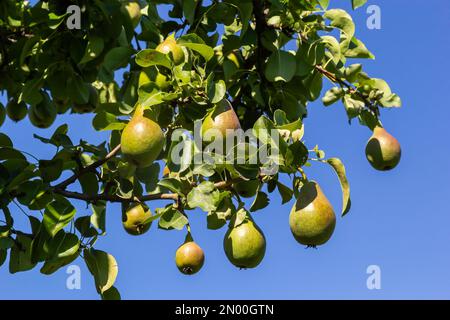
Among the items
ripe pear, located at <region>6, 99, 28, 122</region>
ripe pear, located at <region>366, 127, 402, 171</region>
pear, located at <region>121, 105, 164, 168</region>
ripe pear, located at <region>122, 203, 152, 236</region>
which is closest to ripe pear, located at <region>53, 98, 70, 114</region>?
ripe pear, located at <region>6, 99, 28, 122</region>

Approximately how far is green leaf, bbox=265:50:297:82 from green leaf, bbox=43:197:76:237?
91 centimetres

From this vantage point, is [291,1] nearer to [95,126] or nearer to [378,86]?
[378,86]

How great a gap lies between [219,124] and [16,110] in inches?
77.1

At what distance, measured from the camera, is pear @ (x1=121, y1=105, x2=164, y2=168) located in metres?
2.18

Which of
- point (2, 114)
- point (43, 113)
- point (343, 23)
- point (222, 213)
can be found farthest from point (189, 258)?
point (2, 114)

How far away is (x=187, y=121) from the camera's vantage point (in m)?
2.33

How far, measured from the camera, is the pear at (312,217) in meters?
2.19

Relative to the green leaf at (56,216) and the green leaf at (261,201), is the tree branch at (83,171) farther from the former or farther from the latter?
the green leaf at (261,201)

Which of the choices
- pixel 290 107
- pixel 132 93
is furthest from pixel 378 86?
pixel 132 93

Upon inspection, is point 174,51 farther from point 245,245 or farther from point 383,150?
point 383,150

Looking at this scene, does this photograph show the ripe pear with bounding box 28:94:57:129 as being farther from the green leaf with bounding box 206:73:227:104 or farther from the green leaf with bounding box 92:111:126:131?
the green leaf with bounding box 206:73:227:104

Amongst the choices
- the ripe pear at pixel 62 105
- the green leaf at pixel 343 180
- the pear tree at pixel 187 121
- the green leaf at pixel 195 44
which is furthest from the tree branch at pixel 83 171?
the ripe pear at pixel 62 105

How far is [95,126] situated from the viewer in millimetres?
2449

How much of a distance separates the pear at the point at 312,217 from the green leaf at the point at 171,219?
0.40 metres
